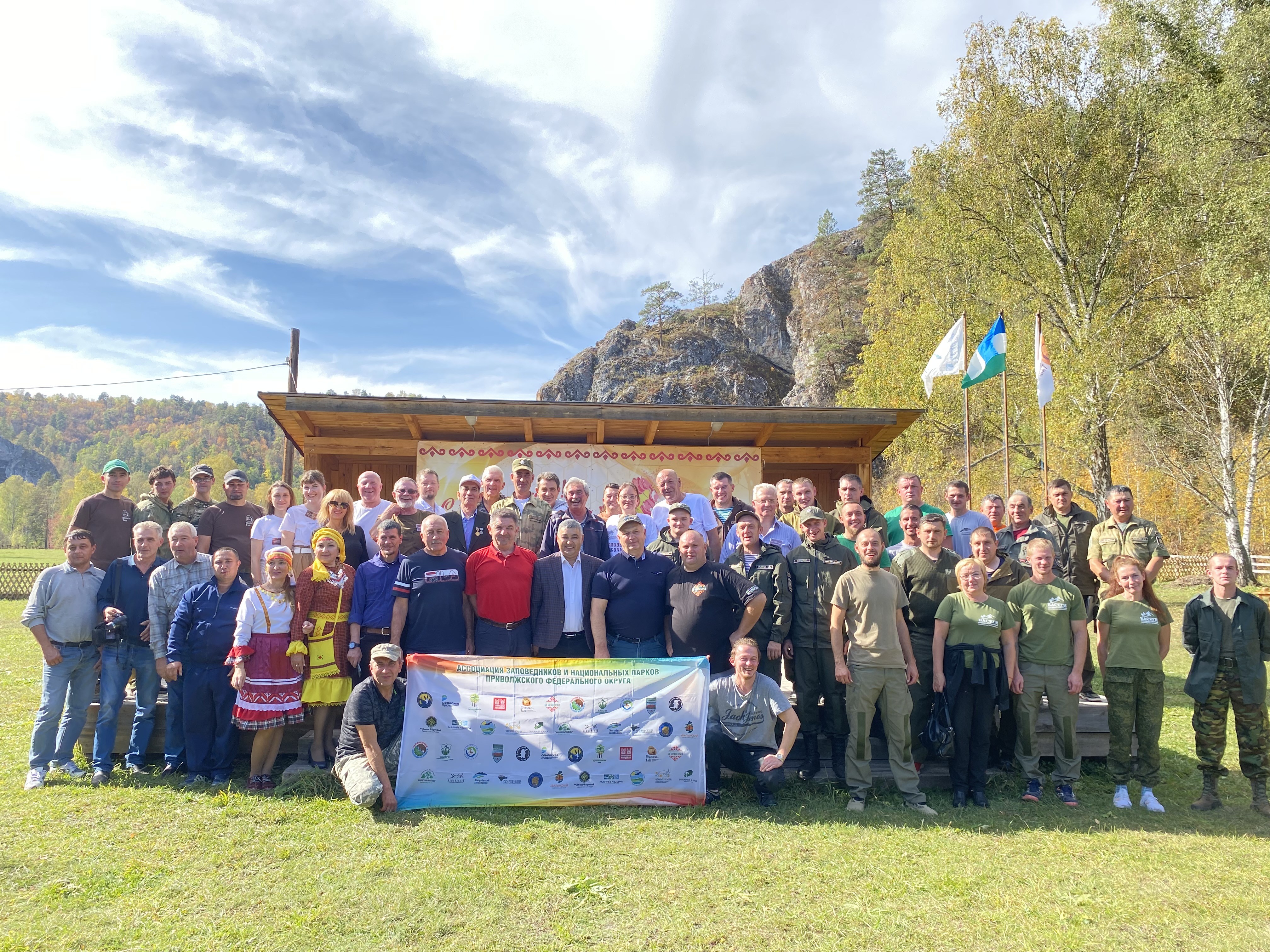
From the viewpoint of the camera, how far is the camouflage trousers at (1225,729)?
5.34 metres

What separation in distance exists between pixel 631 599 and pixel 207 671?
3178 millimetres

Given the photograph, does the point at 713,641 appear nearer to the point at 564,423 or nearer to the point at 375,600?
the point at 375,600

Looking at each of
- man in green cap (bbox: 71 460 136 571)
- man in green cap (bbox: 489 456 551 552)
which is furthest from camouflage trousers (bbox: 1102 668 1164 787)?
man in green cap (bbox: 71 460 136 571)

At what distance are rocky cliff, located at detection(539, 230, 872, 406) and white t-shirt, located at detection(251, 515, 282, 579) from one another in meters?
36.3

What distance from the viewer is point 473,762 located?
5.07 metres

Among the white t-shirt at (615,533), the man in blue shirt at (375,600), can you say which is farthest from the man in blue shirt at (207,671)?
the white t-shirt at (615,533)

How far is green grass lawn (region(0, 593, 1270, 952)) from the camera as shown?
3.45 meters

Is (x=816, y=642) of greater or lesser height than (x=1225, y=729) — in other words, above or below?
above

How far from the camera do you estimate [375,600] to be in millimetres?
5465

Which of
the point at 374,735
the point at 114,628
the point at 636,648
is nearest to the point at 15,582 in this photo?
the point at 114,628

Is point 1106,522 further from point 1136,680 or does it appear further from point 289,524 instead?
point 289,524

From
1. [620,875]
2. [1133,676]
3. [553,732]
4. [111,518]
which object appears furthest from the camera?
[111,518]

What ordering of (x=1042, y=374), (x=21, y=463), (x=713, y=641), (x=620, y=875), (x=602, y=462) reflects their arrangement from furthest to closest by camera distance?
(x=21, y=463) → (x=602, y=462) → (x=1042, y=374) → (x=713, y=641) → (x=620, y=875)

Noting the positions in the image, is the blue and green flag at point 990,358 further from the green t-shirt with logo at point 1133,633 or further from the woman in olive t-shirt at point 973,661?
the woman in olive t-shirt at point 973,661
